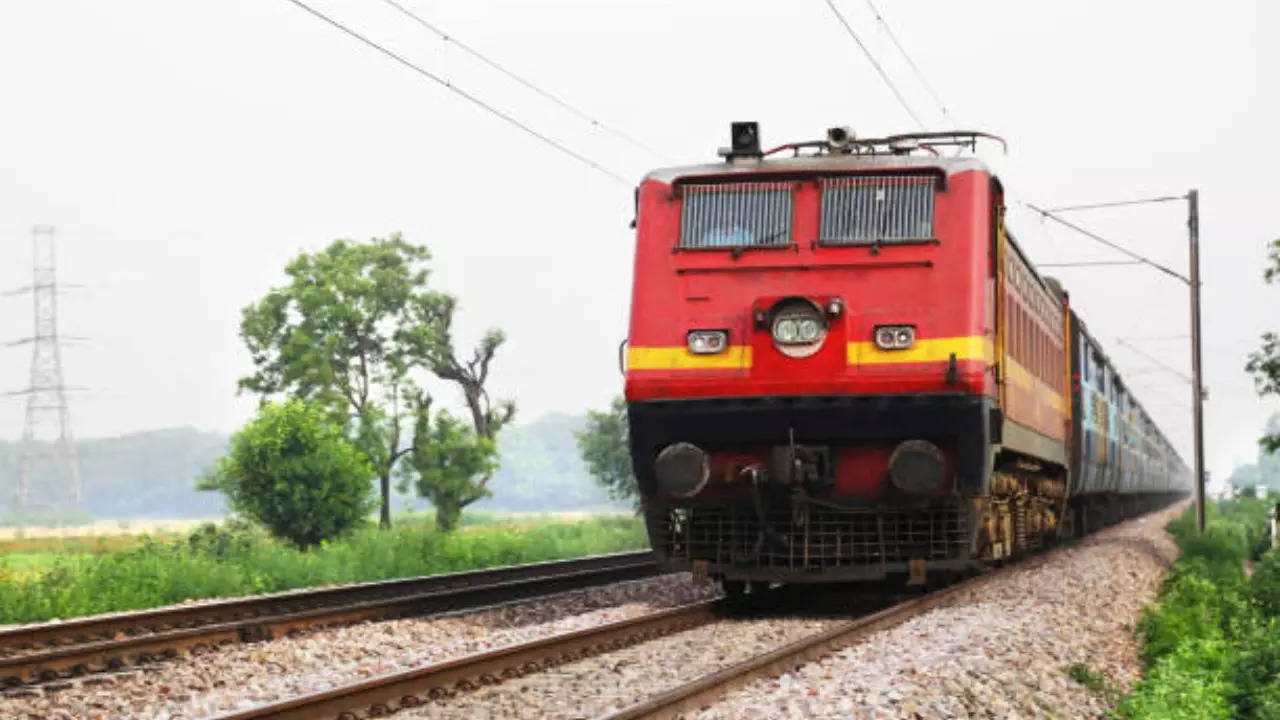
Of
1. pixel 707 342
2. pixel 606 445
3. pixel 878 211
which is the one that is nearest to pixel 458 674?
pixel 707 342

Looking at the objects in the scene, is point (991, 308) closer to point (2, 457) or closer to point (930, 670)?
point (930, 670)

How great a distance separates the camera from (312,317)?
4653cm

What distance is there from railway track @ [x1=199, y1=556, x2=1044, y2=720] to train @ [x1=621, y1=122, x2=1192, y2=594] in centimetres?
79

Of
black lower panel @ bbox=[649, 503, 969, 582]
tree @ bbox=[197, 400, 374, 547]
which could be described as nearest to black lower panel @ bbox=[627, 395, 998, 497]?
black lower panel @ bbox=[649, 503, 969, 582]

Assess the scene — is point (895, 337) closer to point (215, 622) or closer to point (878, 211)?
point (878, 211)

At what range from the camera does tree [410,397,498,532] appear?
4144 centimetres

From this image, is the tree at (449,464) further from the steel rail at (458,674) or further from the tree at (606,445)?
the steel rail at (458,674)

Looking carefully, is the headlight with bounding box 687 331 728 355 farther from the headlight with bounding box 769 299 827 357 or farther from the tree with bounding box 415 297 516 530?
the tree with bounding box 415 297 516 530

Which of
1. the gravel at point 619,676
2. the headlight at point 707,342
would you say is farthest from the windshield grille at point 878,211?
the gravel at point 619,676

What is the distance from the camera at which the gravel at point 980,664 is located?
815cm

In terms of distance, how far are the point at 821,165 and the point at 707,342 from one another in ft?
6.22

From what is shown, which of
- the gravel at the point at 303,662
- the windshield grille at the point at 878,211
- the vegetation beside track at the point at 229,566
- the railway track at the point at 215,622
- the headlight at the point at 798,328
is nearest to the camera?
the gravel at the point at 303,662

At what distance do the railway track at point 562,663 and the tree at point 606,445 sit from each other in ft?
136

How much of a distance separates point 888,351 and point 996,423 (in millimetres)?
1366
